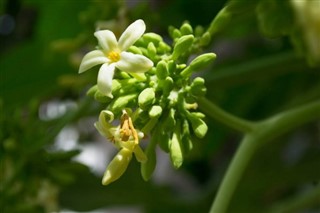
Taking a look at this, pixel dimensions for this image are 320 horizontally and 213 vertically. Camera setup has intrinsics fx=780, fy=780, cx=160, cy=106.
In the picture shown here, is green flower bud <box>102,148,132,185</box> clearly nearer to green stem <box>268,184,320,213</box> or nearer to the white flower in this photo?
the white flower

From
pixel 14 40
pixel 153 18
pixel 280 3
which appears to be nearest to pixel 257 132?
pixel 280 3

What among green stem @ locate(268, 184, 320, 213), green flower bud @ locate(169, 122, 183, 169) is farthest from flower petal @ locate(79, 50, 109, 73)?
green stem @ locate(268, 184, 320, 213)

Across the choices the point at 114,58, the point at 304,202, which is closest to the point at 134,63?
the point at 114,58

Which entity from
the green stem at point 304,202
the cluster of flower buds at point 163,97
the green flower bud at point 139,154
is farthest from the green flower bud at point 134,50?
the green stem at point 304,202

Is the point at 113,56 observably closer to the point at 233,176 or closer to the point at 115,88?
the point at 115,88

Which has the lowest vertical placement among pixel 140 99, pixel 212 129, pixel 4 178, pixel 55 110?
pixel 212 129

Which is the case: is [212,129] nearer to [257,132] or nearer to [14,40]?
[14,40]
